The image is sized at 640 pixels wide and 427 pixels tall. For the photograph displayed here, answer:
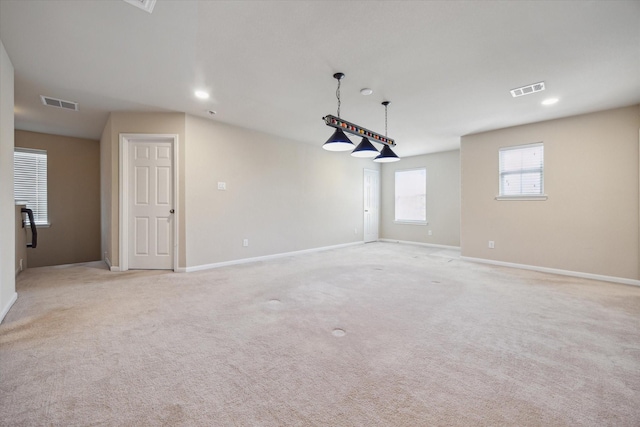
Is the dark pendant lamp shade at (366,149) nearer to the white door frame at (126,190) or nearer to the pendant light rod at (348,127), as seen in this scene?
the pendant light rod at (348,127)

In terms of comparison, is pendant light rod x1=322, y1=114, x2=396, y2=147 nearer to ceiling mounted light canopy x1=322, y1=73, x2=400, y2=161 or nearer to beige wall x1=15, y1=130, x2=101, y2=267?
ceiling mounted light canopy x1=322, y1=73, x2=400, y2=161

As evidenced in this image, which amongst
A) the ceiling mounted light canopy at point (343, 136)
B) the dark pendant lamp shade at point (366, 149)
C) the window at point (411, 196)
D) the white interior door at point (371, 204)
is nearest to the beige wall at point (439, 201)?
the window at point (411, 196)

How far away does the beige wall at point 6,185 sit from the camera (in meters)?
2.59

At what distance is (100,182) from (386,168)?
766 centimetres

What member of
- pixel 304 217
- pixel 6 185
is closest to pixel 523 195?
pixel 304 217

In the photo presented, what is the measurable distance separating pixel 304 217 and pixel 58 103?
4672 millimetres

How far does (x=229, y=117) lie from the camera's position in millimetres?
4766

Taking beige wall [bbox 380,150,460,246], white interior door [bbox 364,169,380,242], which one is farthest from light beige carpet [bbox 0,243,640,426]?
white interior door [bbox 364,169,380,242]

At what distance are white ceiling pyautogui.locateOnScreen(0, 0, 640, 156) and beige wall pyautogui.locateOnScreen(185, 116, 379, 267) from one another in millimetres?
912

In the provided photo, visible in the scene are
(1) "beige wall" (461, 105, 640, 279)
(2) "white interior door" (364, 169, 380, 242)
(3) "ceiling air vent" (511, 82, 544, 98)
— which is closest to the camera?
(3) "ceiling air vent" (511, 82, 544, 98)

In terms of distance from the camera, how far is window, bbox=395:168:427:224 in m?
7.89

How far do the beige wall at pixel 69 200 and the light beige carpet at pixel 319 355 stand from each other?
2851 mm

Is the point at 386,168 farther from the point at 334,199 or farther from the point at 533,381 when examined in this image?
the point at 533,381

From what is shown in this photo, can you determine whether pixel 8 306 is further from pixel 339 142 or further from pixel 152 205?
pixel 339 142
